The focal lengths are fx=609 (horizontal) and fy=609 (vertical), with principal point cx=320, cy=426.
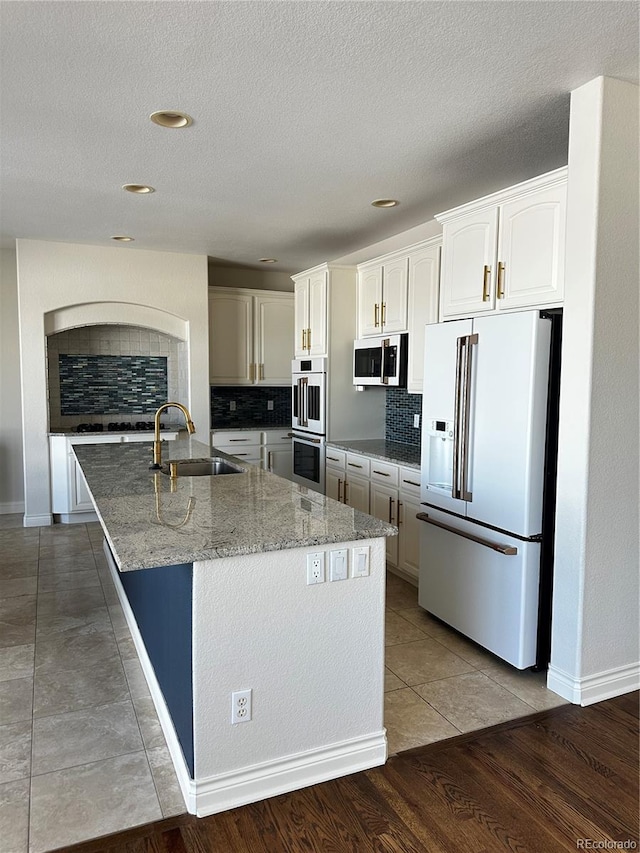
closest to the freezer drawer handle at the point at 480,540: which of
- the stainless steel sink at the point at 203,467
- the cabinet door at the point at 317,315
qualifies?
the stainless steel sink at the point at 203,467

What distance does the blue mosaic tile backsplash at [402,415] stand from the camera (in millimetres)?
5199

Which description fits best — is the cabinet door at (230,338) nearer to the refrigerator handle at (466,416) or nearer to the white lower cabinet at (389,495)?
the white lower cabinet at (389,495)

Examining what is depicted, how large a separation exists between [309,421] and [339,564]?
11.6 feet

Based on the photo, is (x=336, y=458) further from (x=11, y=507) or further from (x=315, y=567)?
(x=11, y=507)

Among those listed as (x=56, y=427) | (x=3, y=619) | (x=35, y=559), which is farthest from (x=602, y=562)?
(x=56, y=427)

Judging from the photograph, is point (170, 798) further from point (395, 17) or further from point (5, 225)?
point (5, 225)

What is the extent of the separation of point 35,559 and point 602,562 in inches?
160

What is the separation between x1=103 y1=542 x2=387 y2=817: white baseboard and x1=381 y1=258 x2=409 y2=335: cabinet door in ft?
10.3

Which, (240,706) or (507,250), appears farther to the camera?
(507,250)

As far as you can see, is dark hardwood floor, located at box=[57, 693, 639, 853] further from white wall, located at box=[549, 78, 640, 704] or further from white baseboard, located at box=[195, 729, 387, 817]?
white wall, located at box=[549, 78, 640, 704]

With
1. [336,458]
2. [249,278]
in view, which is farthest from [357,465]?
[249,278]

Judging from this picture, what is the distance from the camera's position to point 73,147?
3240 mm

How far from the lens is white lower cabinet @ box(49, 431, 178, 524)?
5680mm

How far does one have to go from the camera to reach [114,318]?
19.1 feet
